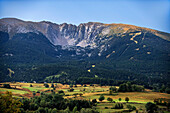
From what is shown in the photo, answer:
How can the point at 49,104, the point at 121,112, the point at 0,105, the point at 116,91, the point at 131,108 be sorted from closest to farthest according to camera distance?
the point at 0,105, the point at 121,112, the point at 131,108, the point at 49,104, the point at 116,91

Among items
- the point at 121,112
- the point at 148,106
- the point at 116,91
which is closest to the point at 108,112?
the point at 121,112

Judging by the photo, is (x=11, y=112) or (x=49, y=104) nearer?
(x=11, y=112)

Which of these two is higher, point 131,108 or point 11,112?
point 11,112

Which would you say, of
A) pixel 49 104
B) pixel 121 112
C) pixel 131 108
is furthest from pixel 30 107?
pixel 131 108

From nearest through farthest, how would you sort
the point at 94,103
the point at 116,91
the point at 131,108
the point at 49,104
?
the point at 131,108 < the point at 49,104 < the point at 94,103 < the point at 116,91

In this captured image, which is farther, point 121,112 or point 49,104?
point 49,104

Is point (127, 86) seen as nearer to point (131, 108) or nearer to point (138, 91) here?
point (138, 91)

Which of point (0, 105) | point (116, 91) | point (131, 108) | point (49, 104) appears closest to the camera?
point (0, 105)

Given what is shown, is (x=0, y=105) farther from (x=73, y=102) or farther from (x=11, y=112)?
(x=73, y=102)

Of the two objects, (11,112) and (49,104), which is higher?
(11,112)

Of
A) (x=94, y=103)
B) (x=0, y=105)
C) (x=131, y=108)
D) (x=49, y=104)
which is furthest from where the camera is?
(x=94, y=103)
